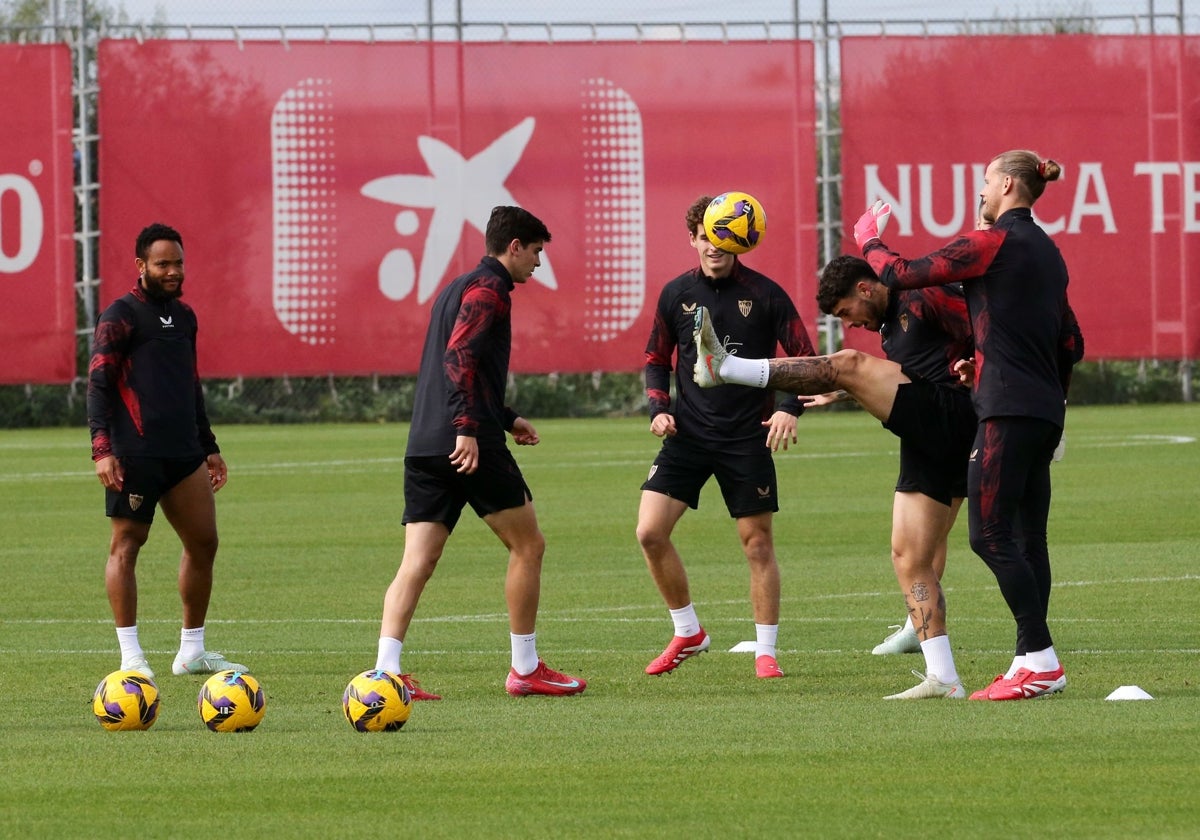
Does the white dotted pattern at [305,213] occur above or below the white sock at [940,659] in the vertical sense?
above

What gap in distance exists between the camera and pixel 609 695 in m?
9.78

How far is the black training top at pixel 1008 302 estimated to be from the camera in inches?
353

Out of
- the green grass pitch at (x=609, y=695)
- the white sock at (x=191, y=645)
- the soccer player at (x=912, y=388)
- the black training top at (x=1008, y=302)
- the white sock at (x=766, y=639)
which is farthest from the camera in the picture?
the white sock at (x=191, y=645)

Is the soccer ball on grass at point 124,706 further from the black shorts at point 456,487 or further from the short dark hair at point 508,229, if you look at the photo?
the short dark hair at point 508,229

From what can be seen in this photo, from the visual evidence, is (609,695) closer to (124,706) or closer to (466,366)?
(466,366)

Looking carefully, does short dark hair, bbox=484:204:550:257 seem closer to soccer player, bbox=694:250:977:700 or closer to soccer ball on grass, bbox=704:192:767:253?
soccer player, bbox=694:250:977:700

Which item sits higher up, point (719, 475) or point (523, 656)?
point (719, 475)

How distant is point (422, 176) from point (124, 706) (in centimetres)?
2706

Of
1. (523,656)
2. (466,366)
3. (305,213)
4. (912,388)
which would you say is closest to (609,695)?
(523,656)

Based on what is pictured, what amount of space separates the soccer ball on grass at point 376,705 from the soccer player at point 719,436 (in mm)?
2370

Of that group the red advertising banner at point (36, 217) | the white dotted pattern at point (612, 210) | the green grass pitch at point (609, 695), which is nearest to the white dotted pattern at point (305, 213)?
the red advertising banner at point (36, 217)

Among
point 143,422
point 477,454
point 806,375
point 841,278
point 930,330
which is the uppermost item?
point 841,278

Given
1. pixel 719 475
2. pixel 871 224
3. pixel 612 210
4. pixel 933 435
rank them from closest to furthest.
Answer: pixel 871 224, pixel 933 435, pixel 719 475, pixel 612 210

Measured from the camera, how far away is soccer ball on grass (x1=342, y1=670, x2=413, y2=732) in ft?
27.5
